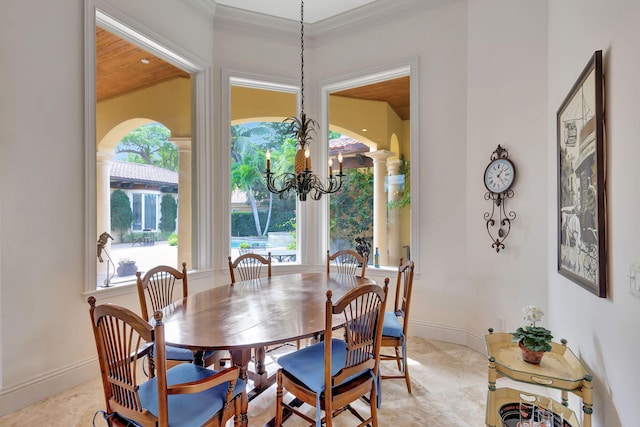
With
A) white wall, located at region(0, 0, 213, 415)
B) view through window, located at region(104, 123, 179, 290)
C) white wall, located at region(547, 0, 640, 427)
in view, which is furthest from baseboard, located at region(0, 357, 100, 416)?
white wall, located at region(547, 0, 640, 427)

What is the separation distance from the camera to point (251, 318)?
1.98m

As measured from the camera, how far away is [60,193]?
252 cm

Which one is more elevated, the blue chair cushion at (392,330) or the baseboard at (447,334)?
the blue chair cushion at (392,330)

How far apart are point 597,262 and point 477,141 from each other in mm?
2119

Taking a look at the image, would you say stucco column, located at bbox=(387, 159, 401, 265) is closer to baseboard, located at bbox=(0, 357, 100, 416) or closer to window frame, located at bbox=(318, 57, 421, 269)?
window frame, located at bbox=(318, 57, 421, 269)

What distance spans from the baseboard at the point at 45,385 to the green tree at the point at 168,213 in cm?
139

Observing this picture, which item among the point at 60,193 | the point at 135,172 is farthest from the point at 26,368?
the point at 135,172

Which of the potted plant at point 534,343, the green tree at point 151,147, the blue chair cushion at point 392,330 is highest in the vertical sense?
the green tree at point 151,147

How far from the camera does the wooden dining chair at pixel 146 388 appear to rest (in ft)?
4.34

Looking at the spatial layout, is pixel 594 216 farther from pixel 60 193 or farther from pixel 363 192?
pixel 60 193

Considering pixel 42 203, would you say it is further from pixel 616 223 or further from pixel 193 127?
pixel 616 223

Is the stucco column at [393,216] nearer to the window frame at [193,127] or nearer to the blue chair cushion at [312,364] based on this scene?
the blue chair cushion at [312,364]

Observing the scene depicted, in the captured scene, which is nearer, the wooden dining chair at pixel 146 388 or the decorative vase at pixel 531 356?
the wooden dining chair at pixel 146 388

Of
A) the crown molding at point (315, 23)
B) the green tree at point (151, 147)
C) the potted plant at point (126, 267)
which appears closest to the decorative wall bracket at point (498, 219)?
the crown molding at point (315, 23)
